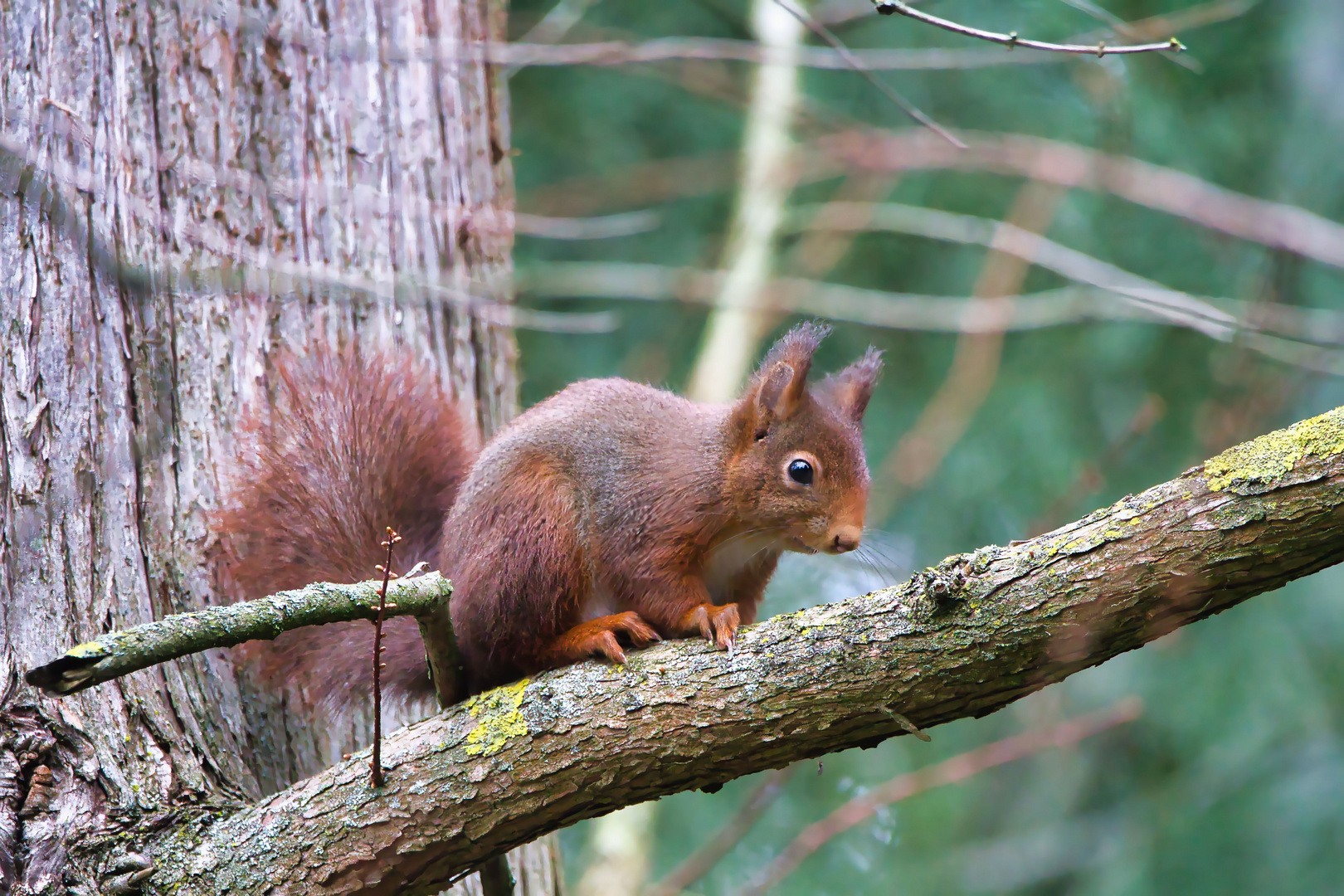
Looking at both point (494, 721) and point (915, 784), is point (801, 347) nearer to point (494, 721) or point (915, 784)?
point (494, 721)

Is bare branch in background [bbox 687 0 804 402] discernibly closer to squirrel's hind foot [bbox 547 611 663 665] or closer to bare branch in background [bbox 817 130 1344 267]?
bare branch in background [bbox 817 130 1344 267]

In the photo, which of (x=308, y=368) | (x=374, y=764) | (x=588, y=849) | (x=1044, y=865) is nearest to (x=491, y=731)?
(x=374, y=764)

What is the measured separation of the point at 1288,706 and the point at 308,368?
385 centimetres

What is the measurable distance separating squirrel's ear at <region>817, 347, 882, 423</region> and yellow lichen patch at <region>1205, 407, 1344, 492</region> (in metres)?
1.00

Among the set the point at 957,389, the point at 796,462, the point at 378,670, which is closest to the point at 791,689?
the point at 378,670

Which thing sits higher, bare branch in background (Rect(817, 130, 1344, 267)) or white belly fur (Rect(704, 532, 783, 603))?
bare branch in background (Rect(817, 130, 1344, 267))

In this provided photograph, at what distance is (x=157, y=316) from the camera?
186cm

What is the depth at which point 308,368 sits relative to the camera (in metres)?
1.98

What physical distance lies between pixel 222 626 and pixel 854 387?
1.39 metres

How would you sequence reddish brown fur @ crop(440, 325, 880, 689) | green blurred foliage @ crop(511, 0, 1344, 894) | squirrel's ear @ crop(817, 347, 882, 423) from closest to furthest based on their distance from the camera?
reddish brown fur @ crop(440, 325, 880, 689)
squirrel's ear @ crop(817, 347, 882, 423)
green blurred foliage @ crop(511, 0, 1344, 894)

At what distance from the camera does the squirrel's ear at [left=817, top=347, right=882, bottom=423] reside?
7.50 feet

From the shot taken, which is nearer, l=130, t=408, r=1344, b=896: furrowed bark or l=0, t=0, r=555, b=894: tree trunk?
l=130, t=408, r=1344, b=896: furrowed bark

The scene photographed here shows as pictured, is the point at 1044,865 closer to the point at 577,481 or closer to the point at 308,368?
the point at 577,481

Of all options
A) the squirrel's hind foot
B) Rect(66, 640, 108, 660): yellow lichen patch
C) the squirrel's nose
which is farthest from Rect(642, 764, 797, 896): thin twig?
Rect(66, 640, 108, 660): yellow lichen patch
